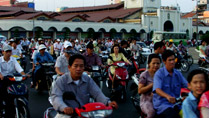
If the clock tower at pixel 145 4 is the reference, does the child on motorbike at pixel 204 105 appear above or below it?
below

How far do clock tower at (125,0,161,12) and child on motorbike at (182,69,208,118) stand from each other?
238 feet

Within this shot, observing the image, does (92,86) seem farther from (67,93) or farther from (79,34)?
(79,34)

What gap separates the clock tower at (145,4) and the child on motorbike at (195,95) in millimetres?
72436

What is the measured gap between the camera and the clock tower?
7556 centimetres

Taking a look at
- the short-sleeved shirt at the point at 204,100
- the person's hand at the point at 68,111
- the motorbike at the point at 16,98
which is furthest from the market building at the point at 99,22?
the short-sleeved shirt at the point at 204,100

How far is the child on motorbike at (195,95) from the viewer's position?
353 centimetres

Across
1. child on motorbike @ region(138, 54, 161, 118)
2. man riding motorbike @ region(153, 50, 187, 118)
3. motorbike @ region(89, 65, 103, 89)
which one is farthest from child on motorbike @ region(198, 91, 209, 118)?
motorbike @ region(89, 65, 103, 89)

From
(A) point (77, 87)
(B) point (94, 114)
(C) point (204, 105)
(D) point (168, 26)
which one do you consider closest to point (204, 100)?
(C) point (204, 105)

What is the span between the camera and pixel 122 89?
873 centimetres

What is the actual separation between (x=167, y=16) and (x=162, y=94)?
228 feet

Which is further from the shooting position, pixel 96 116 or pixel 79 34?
pixel 79 34

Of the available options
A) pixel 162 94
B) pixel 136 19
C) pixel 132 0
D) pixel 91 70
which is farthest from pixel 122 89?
pixel 132 0

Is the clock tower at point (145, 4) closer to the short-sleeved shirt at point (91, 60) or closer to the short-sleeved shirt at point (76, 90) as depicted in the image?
the short-sleeved shirt at point (91, 60)

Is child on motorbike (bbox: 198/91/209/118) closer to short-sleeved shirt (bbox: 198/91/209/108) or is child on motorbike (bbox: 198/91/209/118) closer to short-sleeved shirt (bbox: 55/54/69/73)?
short-sleeved shirt (bbox: 198/91/209/108)
